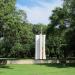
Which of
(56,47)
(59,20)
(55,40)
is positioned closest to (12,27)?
(59,20)

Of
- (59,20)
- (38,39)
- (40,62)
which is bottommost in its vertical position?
(40,62)

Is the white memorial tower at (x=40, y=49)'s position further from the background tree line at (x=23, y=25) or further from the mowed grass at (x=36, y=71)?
the mowed grass at (x=36, y=71)

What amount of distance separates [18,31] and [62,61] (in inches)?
584

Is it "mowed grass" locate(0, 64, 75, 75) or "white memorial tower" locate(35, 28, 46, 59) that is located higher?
"white memorial tower" locate(35, 28, 46, 59)

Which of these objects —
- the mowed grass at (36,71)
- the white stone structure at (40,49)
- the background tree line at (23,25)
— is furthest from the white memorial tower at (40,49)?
the mowed grass at (36,71)

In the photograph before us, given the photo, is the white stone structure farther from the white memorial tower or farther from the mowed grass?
the mowed grass

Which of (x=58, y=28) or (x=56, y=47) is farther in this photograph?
(x=56, y=47)

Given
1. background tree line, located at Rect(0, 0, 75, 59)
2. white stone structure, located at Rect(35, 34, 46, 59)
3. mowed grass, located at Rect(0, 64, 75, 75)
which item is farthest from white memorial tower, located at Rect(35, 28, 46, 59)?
mowed grass, located at Rect(0, 64, 75, 75)

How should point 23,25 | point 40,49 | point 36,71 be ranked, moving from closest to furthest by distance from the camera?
1. point 36,71
2. point 23,25
3. point 40,49

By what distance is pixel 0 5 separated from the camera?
113 ft

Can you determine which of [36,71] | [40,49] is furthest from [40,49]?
[36,71]

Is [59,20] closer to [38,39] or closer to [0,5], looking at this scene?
[38,39]

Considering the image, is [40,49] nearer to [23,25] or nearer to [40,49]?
[40,49]

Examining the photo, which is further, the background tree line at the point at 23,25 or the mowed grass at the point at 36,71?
the background tree line at the point at 23,25
